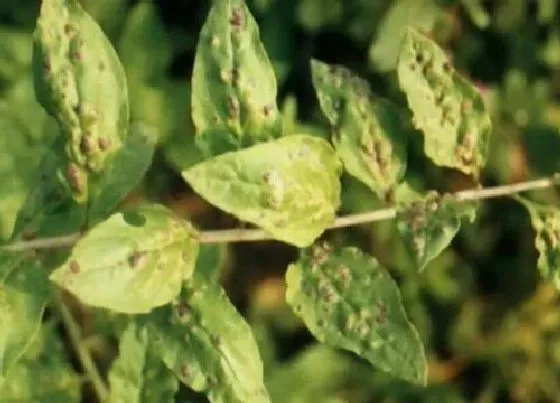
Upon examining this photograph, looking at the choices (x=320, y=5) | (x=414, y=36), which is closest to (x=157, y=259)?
(x=414, y=36)

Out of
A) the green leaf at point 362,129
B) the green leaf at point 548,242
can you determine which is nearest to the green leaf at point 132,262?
the green leaf at point 362,129

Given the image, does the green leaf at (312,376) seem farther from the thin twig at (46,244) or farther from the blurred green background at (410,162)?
the thin twig at (46,244)

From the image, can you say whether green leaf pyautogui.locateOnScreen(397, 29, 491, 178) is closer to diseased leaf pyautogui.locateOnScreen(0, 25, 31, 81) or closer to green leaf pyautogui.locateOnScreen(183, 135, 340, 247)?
green leaf pyautogui.locateOnScreen(183, 135, 340, 247)

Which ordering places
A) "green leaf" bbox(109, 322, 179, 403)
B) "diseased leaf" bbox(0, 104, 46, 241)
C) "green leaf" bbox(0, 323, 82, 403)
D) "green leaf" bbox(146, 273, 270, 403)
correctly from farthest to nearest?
"diseased leaf" bbox(0, 104, 46, 241) < "green leaf" bbox(0, 323, 82, 403) < "green leaf" bbox(109, 322, 179, 403) < "green leaf" bbox(146, 273, 270, 403)

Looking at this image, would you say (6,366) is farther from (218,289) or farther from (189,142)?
(189,142)

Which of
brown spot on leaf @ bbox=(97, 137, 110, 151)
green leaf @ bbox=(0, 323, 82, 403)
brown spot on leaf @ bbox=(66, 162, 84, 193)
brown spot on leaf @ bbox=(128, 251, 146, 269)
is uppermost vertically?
brown spot on leaf @ bbox=(97, 137, 110, 151)

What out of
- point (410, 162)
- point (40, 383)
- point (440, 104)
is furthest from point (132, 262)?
point (410, 162)

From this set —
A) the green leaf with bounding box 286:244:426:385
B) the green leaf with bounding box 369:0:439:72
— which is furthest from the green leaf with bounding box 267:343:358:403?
the green leaf with bounding box 286:244:426:385
